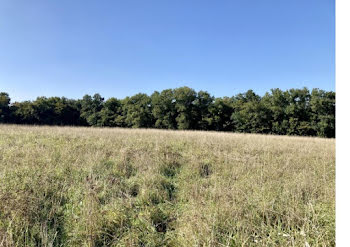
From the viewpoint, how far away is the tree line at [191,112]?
27.6 metres

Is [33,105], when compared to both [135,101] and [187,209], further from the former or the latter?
[187,209]

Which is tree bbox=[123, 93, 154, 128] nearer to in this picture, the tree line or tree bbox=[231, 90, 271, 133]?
the tree line

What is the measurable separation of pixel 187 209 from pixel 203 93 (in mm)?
32260

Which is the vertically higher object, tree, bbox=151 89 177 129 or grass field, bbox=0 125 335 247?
tree, bbox=151 89 177 129

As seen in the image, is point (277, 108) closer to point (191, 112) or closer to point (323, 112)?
point (323, 112)

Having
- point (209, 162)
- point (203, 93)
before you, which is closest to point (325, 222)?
point (209, 162)

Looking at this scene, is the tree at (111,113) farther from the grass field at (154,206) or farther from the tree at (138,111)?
the grass field at (154,206)

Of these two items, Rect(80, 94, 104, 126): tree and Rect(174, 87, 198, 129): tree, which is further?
Rect(80, 94, 104, 126): tree

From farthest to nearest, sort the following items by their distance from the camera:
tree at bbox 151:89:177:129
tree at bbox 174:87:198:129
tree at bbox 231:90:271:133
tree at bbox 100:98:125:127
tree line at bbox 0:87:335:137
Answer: tree at bbox 100:98:125:127 → tree at bbox 151:89:177:129 → tree at bbox 174:87:198:129 → tree at bbox 231:90:271:133 → tree line at bbox 0:87:335:137

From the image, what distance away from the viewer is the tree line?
27.6m

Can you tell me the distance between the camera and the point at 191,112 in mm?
32188

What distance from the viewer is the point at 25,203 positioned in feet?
7.64

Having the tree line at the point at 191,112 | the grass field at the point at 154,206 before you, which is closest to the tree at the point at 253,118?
the tree line at the point at 191,112

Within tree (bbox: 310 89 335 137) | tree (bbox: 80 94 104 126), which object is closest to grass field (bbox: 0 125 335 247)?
tree (bbox: 310 89 335 137)
